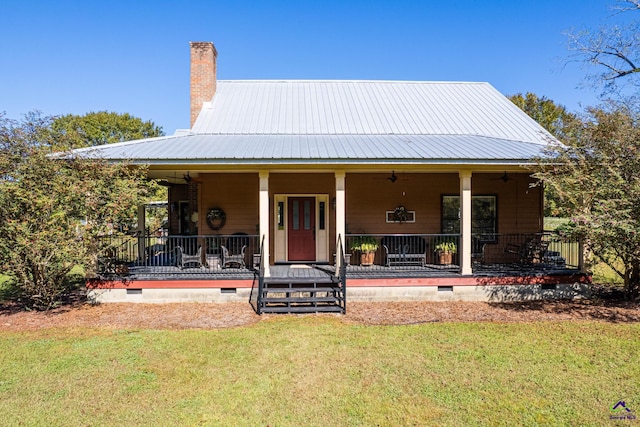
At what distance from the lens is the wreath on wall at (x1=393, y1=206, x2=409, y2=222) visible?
1133 centimetres

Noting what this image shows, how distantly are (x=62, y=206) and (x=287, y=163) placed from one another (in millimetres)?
4932

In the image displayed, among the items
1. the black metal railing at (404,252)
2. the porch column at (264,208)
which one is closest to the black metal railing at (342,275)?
the black metal railing at (404,252)

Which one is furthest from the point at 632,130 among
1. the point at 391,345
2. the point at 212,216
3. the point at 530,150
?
the point at 212,216

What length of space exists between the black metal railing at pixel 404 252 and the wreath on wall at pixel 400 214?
710 millimetres

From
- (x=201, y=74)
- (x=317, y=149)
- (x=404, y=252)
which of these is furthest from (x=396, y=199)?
(x=201, y=74)

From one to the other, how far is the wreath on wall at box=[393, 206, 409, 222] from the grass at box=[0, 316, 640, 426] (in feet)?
15.5

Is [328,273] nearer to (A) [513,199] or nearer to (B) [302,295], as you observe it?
(B) [302,295]

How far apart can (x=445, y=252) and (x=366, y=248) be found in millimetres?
2332

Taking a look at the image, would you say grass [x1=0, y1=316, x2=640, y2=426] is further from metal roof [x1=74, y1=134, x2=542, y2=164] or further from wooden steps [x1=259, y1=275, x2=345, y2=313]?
metal roof [x1=74, y1=134, x2=542, y2=164]

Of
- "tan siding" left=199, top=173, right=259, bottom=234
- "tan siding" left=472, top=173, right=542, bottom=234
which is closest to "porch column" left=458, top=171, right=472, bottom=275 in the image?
"tan siding" left=472, top=173, right=542, bottom=234

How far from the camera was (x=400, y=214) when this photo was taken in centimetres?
1133

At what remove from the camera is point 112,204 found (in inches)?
312

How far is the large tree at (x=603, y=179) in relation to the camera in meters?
7.06

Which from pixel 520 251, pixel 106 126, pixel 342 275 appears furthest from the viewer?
pixel 106 126
